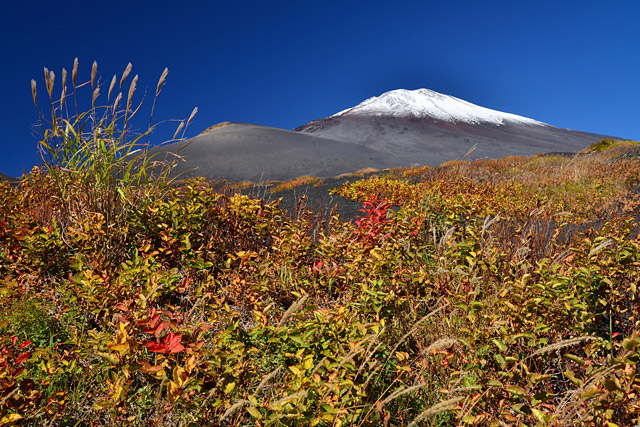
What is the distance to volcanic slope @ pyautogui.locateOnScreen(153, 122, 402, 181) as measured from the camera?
1275 inches

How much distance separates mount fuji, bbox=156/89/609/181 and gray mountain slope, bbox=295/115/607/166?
133mm

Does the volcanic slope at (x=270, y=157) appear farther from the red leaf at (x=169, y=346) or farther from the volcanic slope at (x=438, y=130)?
the red leaf at (x=169, y=346)

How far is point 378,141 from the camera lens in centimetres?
5894

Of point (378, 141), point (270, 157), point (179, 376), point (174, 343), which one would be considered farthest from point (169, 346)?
point (378, 141)

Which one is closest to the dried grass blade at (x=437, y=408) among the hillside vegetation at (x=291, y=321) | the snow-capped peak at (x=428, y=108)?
the hillside vegetation at (x=291, y=321)

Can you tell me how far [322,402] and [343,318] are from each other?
1.39 feet

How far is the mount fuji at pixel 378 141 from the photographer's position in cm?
3500

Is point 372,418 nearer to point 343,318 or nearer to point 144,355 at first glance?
point 343,318

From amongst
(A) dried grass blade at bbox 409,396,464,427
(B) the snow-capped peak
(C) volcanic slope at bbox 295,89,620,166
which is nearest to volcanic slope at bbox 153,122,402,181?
(C) volcanic slope at bbox 295,89,620,166

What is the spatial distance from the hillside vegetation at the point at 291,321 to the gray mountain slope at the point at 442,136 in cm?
4336

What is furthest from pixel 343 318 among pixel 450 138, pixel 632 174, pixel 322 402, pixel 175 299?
pixel 450 138

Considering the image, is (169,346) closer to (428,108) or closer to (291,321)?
(291,321)

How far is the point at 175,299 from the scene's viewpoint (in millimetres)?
2615

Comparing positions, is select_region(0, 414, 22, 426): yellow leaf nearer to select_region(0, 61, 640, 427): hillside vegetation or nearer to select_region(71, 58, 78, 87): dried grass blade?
select_region(0, 61, 640, 427): hillside vegetation
